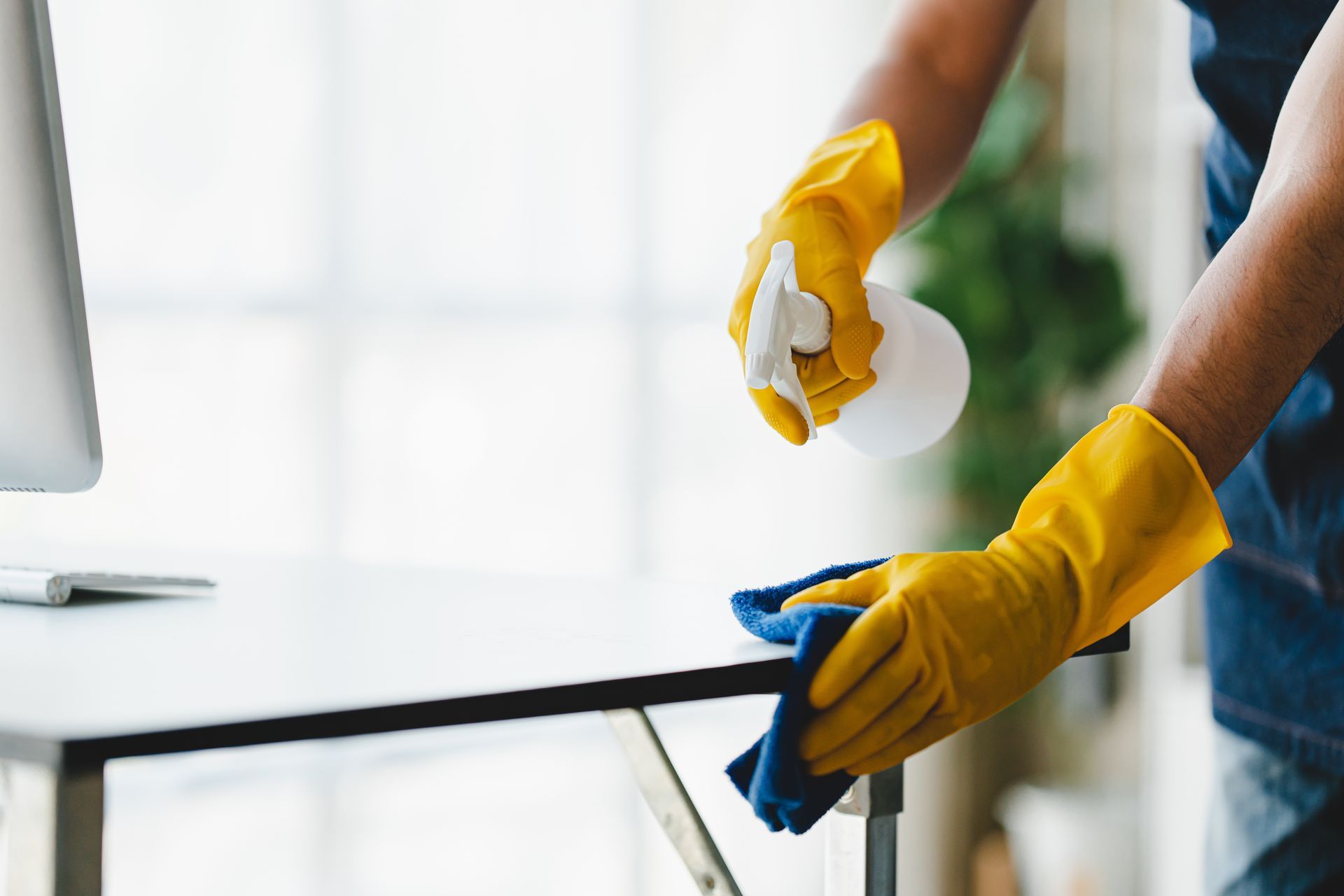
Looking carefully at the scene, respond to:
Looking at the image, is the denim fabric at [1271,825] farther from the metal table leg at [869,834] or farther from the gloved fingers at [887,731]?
the gloved fingers at [887,731]

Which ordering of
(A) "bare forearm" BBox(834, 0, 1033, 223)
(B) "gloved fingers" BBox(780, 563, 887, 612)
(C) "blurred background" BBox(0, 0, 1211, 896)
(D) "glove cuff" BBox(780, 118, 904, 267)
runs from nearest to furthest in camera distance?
(B) "gloved fingers" BBox(780, 563, 887, 612) < (D) "glove cuff" BBox(780, 118, 904, 267) < (A) "bare forearm" BBox(834, 0, 1033, 223) < (C) "blurred background" BBox(0, 0, 1211, 896)

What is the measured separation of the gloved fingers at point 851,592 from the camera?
0.70 m

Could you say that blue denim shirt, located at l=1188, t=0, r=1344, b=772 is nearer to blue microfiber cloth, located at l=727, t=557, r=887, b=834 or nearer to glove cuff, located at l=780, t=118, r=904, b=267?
glove cuff, located at l=780, t=118, r=904, b=267

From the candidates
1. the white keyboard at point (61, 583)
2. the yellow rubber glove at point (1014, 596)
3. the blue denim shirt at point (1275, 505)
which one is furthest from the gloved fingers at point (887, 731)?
the blue denim shirt at point (1275, 505)

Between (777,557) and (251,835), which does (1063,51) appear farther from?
(251,835)

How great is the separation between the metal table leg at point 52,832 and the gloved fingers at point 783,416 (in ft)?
1.87

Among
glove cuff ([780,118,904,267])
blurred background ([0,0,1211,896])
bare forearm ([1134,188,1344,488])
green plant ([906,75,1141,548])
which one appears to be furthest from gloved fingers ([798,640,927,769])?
green plant ([906,75,1141,548])

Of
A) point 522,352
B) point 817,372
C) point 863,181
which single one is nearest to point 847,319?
point 817,372

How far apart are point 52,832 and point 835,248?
0.76 metres

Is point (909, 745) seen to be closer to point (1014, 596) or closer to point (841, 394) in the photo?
point (1014, 596)

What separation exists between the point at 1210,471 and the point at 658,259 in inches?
69.7

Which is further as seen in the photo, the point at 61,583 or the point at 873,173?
the point at 873,173

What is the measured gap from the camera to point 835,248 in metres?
1.02

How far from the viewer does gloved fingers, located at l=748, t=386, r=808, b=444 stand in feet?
3.01
